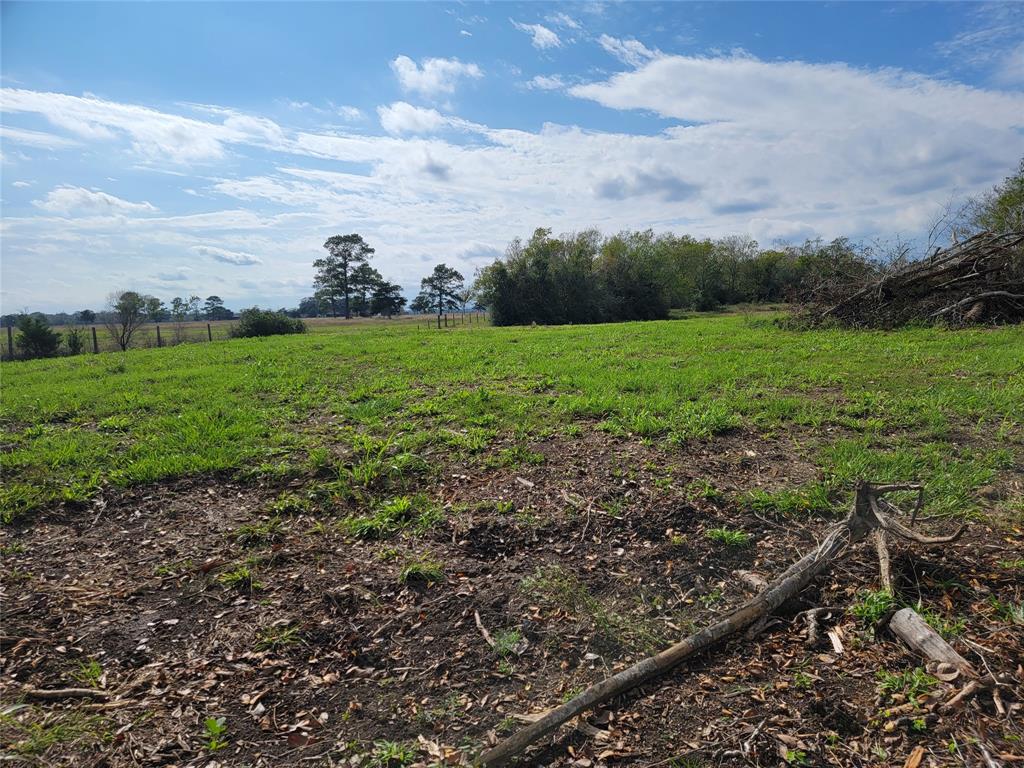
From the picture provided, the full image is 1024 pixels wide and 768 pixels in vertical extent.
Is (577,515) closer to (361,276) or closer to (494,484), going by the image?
(494,484)

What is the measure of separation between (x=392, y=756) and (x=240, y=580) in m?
1.87

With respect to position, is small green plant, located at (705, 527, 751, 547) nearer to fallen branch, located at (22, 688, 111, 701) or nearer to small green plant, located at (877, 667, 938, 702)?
small green plant, located at (877, 667, 938, 702)

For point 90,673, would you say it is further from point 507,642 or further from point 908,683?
point 908,683

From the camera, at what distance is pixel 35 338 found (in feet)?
70.2

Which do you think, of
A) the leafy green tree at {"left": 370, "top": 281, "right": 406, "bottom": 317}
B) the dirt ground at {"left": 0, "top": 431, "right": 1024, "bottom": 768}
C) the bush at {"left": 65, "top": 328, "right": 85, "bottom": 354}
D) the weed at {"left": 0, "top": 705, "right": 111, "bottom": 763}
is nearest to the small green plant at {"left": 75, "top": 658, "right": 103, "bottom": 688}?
the dirt ground at {"left": 0, "top": 431, "right": 1024, "bottom": 768}

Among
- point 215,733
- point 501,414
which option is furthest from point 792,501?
point 215,733

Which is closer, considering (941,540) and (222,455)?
(941,540)

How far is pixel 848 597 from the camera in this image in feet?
10.4

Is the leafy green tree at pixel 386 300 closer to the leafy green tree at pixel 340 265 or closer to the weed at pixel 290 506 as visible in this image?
the leafy green tree at pixel 340 265

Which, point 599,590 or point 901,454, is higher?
point 901,454

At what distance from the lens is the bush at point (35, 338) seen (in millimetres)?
21156

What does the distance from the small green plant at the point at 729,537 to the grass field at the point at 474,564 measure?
3 cm

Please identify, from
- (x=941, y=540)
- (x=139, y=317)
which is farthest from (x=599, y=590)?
(x=139, y=317)

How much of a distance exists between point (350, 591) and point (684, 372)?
6.99 m
